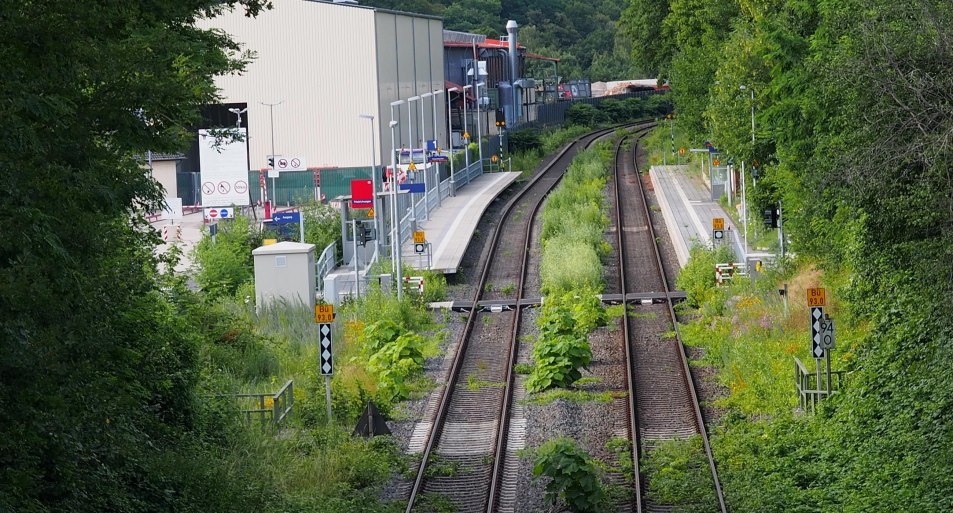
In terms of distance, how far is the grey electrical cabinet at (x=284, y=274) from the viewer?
1148 inches

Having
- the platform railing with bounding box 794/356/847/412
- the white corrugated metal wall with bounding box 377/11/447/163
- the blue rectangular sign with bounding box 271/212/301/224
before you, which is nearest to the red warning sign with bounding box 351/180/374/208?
the blue rectangular sign with bounding box 271/212/301/224

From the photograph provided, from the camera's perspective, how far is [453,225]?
43625 mm

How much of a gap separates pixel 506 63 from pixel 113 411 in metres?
87.2

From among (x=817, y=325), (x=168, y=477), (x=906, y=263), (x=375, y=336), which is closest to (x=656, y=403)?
(x=817, y=325)

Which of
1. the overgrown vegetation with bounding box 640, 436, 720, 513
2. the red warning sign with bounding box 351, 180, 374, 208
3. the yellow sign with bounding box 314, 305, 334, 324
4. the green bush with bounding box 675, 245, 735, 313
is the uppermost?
the red warning sign with bounding box 351, 180, 374, 208

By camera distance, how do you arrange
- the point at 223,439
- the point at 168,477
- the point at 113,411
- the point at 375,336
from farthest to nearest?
1. the point at 375,336
2. the point at 223,439
3. the point at 168,477
4. the point at 113,411

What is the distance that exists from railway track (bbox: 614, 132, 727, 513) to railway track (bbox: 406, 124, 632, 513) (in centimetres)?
204

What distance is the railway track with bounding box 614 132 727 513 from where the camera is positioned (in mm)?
18125

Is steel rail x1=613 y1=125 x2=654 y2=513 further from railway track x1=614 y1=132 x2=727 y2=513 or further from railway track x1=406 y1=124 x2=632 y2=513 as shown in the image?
railway track x1=406 y1=124 x2=632 y2=513

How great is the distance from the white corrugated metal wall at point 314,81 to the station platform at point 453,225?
5701 mm

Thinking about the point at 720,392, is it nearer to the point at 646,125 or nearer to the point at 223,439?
the point at 223,439

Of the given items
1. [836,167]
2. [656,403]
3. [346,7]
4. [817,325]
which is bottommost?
[656,403]

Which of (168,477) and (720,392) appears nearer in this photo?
(168,477)

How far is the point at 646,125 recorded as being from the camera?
95250 millimetres
